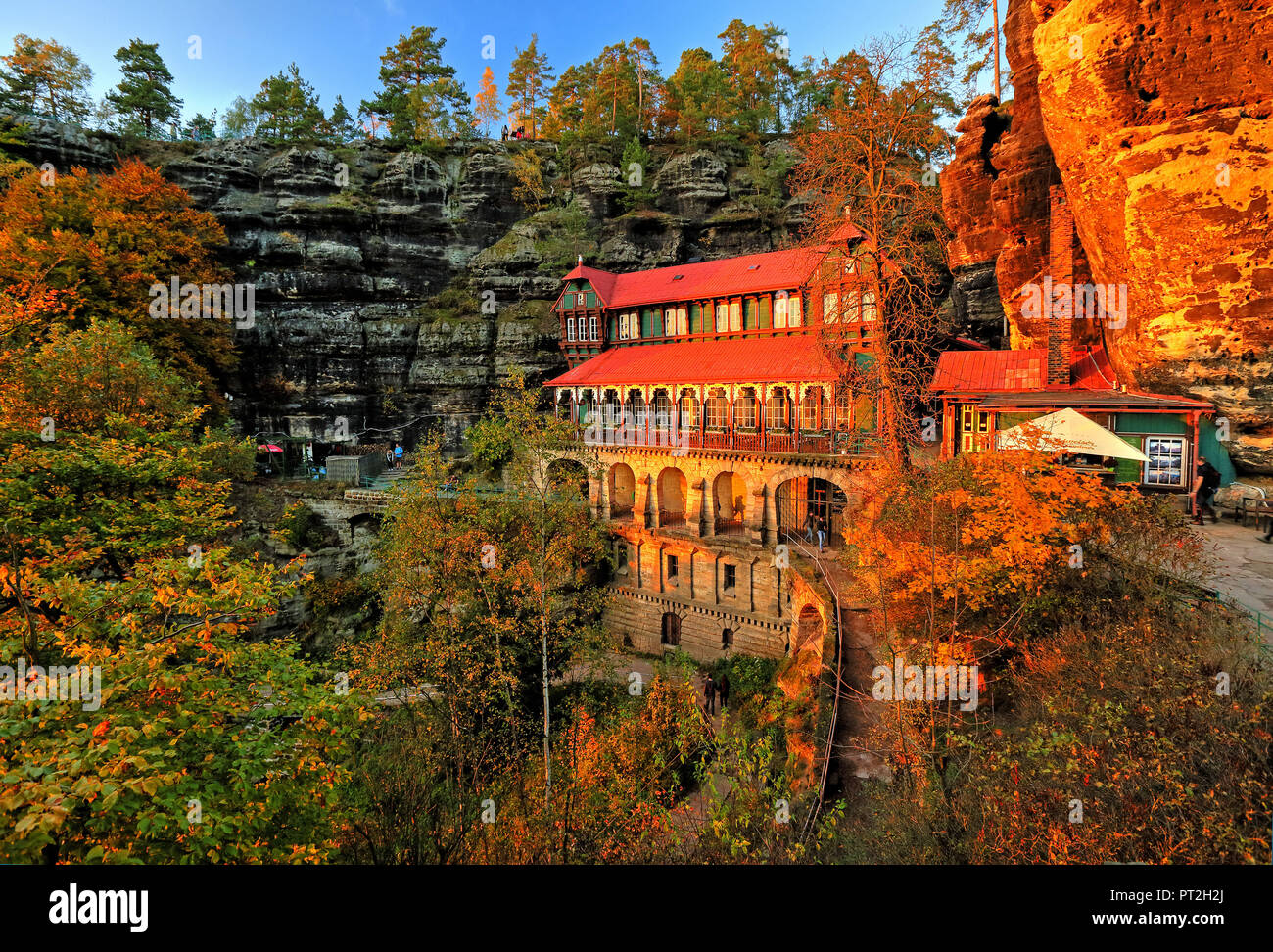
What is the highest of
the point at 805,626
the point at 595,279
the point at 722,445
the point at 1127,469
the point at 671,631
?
the point at 595,279

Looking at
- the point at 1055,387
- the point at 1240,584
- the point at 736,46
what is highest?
the point at 736,46

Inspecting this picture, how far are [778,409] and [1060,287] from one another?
12.5m

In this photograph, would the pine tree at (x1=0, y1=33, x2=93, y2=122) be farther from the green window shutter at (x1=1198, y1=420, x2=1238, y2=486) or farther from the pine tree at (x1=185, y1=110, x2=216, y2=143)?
the green window shutter at (x1=1198, y1=420, x2=1238, y2=486)

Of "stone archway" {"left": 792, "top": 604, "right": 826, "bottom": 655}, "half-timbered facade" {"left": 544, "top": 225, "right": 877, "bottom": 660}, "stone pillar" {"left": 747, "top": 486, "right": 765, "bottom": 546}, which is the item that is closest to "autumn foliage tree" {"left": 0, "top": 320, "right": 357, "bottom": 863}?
"half-timbered facade" {"left": 544, "top": 225, "right": 877, "bottom": 660}

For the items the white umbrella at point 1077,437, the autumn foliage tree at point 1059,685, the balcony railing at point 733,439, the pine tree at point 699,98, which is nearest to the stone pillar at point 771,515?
the balcony railing at point 733,439

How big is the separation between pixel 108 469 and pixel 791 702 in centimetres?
2034

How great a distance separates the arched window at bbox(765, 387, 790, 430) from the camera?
28.0 m

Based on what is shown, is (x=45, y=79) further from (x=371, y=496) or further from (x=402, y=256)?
(x=371, y=496)

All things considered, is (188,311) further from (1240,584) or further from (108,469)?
(1240,584)

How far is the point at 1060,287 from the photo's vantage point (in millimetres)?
19109

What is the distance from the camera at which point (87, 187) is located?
3125 cm

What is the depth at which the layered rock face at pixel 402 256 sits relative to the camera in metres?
40.6

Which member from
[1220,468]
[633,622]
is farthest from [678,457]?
[1220,468]

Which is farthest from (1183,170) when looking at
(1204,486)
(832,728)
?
(832,728)
